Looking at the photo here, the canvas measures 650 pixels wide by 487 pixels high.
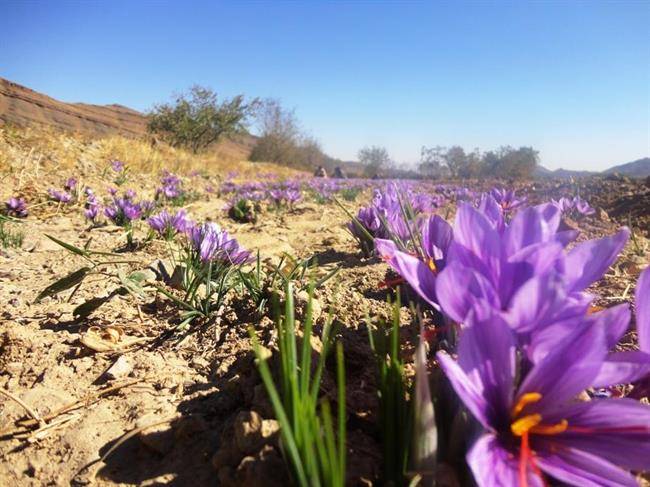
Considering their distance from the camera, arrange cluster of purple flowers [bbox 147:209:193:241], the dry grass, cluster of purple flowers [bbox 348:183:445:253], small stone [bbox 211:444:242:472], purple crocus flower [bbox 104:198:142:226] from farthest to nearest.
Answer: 1. the dry grass
2. purple crocus flower [bbox 104:198:142:226]
3. cluster of purple flowers [bbox 147:209:193:241]
4. cluster of purple flowers [bbox 348:183:445:253]
5. small stone [bbox 211:444:242:472]

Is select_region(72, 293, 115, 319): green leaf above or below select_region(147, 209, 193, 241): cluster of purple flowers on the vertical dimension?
below

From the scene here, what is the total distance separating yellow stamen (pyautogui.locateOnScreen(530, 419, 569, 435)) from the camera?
1.73 feet

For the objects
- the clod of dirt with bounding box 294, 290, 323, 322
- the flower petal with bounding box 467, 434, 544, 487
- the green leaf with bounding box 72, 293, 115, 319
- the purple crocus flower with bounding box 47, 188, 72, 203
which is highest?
the purple crocus flower with bounding box 47, 188, 72, 203

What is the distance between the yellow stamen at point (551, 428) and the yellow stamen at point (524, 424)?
14mm

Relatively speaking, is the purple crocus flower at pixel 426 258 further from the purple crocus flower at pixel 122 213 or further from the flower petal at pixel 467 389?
the purple crocus flower at pixel 122 213

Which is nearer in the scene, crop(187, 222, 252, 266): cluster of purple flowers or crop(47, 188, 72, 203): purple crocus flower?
crop(187, 222, 252, 266): cluster of purple flowers

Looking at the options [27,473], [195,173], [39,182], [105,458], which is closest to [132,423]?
[105,458]

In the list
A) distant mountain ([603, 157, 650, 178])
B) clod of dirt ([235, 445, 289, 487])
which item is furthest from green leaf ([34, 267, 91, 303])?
distant mountain ([603, 157, 650, 178])

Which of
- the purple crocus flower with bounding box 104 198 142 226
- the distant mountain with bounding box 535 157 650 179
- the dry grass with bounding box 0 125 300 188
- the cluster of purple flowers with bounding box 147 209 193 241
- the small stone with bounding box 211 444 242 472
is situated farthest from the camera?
the distant mountain with bounding box 535 157 650 179

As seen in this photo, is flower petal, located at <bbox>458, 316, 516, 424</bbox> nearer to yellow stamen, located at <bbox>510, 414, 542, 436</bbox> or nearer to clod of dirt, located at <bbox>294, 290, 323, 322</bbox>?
yellow stamen, located at <bbox>510, 414, 542, 436</bbox>

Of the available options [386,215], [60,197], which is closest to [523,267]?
[386,215]

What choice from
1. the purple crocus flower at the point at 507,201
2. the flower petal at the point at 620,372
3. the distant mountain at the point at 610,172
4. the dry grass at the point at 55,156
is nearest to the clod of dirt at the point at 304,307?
the flower petal at the point at 620,372

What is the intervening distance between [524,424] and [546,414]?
5cm

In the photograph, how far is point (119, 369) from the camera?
45.3 inches
